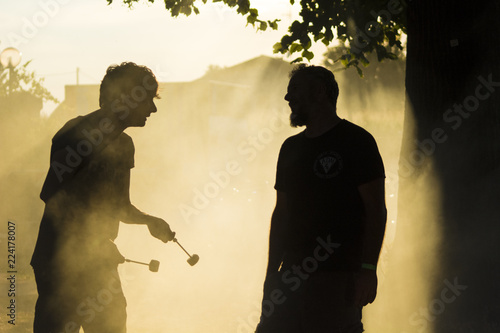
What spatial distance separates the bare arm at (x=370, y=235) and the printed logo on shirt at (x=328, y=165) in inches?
6.1

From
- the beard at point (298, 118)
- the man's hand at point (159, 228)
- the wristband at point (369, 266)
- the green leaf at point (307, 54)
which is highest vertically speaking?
the green leaf at point (307, 54)

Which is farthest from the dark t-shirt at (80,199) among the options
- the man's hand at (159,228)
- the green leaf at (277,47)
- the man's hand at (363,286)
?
the green leaf at (277,47)

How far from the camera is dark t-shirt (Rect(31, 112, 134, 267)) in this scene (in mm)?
4461

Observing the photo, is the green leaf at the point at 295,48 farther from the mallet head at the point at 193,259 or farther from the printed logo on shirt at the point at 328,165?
the printed logo on shirt at the point at 328,165

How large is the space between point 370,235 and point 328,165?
1.39 feet

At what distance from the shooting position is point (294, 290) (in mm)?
4246

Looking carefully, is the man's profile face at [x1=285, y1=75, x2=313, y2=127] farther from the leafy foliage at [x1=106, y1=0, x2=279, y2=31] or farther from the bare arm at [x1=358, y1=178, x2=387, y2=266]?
the leafy foliage at [x1=106, y1=0, x2=279, y2=31]

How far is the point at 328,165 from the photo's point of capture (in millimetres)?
4172

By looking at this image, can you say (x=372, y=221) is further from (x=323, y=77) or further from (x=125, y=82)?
(x=125, y=82)

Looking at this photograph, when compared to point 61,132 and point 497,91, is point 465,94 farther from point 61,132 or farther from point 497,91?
point 61,132

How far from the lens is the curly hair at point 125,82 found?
4695mm

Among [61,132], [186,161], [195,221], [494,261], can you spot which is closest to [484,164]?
[494,261]

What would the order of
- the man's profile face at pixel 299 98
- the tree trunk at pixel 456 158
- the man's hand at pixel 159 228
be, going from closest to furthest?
1. the man's profile face at pixel 299 98
2. the man's hand at pixel 159 228
3. the tree trunk at pixel 456 158

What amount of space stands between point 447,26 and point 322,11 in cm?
319
